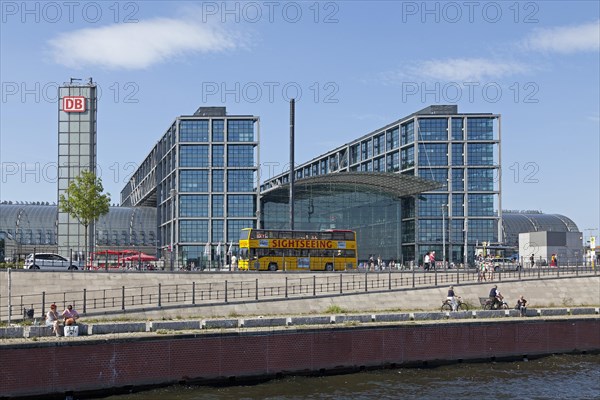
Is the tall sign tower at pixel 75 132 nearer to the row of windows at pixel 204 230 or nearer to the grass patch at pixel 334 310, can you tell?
the row of windows at pixel 204 230

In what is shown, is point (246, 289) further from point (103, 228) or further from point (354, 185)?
point (103, 228)

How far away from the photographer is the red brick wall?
29000mm

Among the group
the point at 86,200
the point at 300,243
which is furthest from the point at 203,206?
the point at 300,243

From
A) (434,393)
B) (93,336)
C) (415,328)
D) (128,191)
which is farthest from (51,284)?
(128,191)

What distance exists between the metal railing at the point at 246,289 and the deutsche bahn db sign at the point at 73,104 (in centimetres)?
5516

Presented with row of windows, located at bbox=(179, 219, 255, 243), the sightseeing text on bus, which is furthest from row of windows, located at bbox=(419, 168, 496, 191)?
the sightseeing text on bus

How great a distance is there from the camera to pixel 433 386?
33375 mm

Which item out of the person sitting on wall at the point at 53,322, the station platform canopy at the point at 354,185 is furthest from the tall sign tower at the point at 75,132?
the person sitting on wall at the point at 53,322

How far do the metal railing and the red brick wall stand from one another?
37.8ft

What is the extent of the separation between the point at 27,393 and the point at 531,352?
82.3 feet

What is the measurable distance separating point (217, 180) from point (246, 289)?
5296cm

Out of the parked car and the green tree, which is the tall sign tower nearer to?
the green tree

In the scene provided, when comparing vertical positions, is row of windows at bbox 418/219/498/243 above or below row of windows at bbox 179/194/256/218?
below

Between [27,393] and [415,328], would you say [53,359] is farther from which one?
[415,328]
